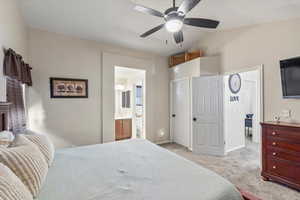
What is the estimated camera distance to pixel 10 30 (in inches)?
82.4

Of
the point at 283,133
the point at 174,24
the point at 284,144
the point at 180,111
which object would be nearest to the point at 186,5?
the point at 174,24

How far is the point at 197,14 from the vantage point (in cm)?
288

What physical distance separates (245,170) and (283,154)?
0.77 m

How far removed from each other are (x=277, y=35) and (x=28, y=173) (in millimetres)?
3804

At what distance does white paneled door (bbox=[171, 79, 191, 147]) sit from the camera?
13.6 ft

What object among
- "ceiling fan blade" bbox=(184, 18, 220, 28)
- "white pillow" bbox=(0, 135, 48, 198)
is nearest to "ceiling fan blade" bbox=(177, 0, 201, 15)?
"ceiling fan blade" bbox=(184, 18, 220, 28)

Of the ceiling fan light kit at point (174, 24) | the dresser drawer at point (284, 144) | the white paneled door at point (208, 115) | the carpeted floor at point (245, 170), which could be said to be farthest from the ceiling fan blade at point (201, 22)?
the carpeted floor at point (245, 170)

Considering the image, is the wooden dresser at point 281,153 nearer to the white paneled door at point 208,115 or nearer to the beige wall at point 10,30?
the white paneled door at point 208,115

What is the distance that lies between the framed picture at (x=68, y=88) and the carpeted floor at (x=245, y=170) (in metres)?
2.77

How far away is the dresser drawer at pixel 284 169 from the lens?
2150 mm

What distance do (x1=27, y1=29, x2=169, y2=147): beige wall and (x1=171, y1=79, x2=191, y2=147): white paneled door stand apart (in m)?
1.68

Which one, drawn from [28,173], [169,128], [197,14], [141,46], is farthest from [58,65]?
[169,128]

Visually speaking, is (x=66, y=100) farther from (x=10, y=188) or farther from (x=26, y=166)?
(x=10, y=188)

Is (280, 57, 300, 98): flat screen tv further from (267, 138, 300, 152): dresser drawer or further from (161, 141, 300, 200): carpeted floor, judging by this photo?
(161, 141, 300, 200): carpeted floor
